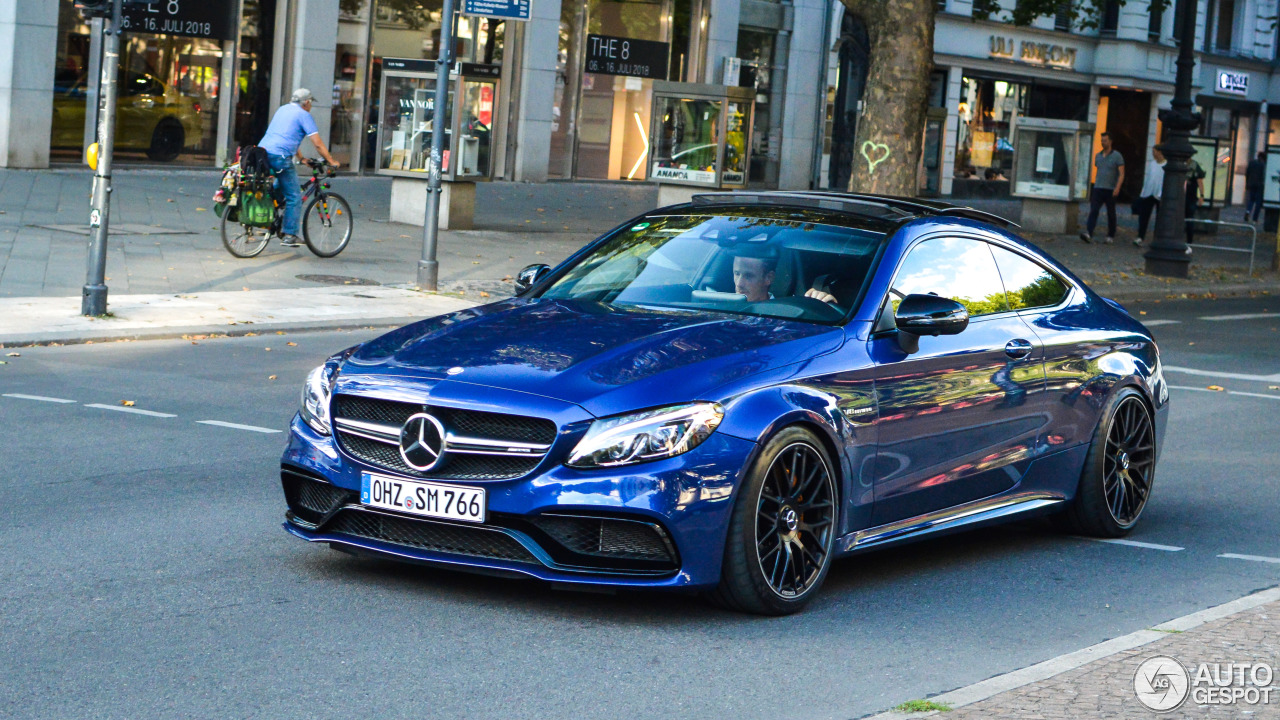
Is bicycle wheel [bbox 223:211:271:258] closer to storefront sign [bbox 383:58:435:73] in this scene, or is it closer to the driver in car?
storefront sign [bbox 383:58:435:73]

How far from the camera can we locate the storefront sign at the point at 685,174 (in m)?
25.3

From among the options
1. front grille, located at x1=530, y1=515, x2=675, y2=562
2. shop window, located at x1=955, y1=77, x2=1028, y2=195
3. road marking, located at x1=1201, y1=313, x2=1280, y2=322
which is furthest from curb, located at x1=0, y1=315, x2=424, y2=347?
shop window, located at x1=955, y1=77, x2=1028, y2=195

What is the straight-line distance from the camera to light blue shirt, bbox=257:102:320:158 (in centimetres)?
1812

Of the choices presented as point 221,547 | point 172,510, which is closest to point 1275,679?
point 221,547

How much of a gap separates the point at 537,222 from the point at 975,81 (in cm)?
2419

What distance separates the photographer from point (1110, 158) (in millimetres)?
29656

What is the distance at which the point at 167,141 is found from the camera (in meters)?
28.8

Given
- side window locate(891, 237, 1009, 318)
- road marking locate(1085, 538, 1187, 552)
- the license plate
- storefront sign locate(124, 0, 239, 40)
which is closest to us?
the license plate

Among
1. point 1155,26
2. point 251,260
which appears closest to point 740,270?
point 251,260

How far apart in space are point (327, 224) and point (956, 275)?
12.5 meters

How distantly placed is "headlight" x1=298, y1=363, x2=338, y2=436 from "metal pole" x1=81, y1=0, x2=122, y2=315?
776 centimetres

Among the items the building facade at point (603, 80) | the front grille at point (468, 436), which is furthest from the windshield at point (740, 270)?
the building facade at point (603, 80)

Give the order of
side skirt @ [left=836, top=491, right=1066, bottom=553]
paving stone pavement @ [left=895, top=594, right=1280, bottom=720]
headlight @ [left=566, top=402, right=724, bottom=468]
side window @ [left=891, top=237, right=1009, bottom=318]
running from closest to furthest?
paving stone pavement @ [left=895, top=594, right=1280, bottom=720] → headlight @ [left=566, top=402, right=724, bottom=468] → side skirt @ [left=836, top=491, right=1066, bottom=553] → side window @ [left=891, top=237, right=1009, bottom=318]

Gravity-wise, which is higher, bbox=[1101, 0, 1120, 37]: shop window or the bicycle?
bbox=[1101, 0, 1120, 37]: shop window
